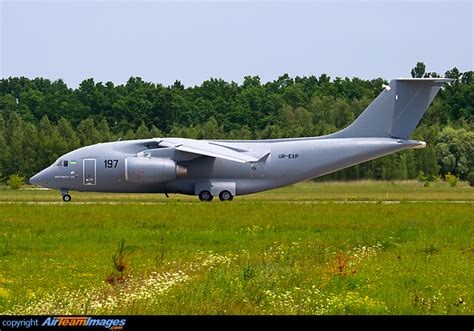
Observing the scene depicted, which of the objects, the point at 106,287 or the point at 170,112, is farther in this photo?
the point at 170,112

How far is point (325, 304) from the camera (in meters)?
14.9

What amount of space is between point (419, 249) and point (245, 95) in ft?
246

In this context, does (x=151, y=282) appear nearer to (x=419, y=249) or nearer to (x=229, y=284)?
(x=229, y=284)

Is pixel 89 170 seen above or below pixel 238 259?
above

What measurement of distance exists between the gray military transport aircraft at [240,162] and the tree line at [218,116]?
25.9ft

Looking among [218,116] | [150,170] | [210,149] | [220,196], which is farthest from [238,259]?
[218,116]

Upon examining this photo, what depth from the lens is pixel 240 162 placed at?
4025 centimetres

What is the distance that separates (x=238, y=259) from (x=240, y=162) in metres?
20.5

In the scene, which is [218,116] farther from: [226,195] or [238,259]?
[238,259]

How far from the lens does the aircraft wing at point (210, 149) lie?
1551 inches

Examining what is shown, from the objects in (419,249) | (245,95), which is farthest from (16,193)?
(245,95)

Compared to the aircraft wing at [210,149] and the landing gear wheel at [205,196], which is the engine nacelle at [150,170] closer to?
the aircraft wing at [210,149]

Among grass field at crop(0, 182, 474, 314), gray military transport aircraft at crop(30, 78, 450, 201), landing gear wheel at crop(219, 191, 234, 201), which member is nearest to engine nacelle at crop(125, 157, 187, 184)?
gray military transport aircraft at crop(30, 78, 450, 201)

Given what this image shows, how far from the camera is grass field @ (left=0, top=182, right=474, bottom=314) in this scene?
14789 millimetres
